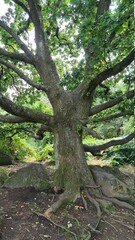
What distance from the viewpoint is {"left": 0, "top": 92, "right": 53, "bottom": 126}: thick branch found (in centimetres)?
450

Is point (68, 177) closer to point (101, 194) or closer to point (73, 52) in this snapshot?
point (101, 194)

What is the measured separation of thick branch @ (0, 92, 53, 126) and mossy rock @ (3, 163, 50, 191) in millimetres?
1314

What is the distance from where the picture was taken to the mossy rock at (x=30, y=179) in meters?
5.51

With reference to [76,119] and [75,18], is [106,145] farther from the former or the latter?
[75,18]

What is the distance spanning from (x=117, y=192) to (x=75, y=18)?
15.3ft

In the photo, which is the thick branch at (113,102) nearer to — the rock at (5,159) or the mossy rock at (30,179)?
the mossy rock at (30,179)

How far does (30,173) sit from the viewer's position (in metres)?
5.86

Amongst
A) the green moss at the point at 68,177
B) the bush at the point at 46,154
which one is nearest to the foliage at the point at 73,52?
the bush at the point at 46,154

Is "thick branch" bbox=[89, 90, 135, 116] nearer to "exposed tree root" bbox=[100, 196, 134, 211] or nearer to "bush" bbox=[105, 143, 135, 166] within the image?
"exposed tree root" bbox=[100, 196, 134, 211]

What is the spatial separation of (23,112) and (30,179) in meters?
1.78

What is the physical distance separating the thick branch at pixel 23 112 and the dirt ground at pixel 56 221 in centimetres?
164

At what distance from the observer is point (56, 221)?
13.8 ft

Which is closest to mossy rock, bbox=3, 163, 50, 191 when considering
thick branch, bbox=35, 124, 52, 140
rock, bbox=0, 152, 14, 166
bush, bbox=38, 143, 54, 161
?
thick branch, bbox=35, 124, 52, 140

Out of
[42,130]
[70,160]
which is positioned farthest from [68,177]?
[42,130]
